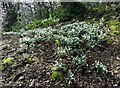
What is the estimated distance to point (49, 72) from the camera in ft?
20.4

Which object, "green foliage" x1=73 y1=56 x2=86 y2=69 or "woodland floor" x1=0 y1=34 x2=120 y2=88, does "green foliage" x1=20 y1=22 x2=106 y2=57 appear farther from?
"green foliage" x1=73 y1=56 x2=86 y2=69

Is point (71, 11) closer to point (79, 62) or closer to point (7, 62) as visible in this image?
point (7, 62)

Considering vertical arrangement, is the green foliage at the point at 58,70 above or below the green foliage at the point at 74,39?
below

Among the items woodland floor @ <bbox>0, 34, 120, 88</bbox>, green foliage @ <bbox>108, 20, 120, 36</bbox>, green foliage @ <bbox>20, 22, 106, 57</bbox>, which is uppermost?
green foliage @ <bbox>108, 20, 120, 36</bbox>

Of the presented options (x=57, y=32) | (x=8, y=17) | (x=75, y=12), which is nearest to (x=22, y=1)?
(x=8, y=17)

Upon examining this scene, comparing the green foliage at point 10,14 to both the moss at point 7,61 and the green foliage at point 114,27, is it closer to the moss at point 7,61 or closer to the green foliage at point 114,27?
the green foliage at point 114,27

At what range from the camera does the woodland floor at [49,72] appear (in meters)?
5.73

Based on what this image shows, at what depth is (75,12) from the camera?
12.1 metres

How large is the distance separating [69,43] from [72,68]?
1.30 m

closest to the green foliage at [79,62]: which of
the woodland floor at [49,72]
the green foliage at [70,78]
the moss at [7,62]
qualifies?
the woodland floor at [49,72]

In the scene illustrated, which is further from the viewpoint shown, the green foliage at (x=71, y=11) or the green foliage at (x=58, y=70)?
the green foliage at (x=71, y=11)

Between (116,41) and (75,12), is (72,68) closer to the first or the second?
(116,41)

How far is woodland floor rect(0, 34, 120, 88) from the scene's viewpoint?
5730 millimetres

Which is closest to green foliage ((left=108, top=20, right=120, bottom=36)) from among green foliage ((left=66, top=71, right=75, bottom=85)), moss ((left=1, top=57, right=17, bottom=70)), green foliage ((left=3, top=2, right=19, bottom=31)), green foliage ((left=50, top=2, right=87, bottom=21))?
green foliage ((left=66, top=71, right=75, bottom=85))
